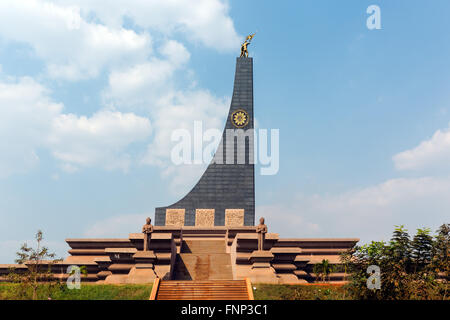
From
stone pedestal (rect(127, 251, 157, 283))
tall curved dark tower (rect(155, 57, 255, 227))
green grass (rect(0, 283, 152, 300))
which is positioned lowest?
green grass (rect(0, 283, 152, 300))

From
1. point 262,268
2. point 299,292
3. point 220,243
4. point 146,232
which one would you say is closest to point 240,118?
point 220,243

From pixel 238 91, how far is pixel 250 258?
77.2 ft

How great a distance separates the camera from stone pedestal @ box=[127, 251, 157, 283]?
24359mm

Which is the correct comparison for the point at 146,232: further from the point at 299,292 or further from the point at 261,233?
the point at 299,292

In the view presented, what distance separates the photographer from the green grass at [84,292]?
18.8 m

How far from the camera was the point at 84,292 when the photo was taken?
19.9 metres

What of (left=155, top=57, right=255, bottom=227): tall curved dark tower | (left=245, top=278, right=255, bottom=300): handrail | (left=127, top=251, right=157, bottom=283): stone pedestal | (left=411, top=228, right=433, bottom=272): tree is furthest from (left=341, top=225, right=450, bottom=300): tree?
(left=155, top=57, right=255, bottom=227): tall curved dark tower

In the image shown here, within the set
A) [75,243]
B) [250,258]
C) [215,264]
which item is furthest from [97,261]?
[250,258]

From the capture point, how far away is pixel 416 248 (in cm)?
2392

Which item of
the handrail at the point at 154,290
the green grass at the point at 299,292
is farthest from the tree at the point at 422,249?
the handrail at the point at 154,290

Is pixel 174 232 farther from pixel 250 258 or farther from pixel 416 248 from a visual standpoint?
pixel 416 248

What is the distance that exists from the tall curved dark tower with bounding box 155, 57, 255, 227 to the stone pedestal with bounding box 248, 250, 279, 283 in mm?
15377

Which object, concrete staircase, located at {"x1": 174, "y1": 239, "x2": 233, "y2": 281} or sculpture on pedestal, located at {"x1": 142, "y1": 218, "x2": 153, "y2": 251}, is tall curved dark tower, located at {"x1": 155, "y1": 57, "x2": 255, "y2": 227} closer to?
concrete staircase, located at {"x1": 174, "y1": 239, "x2": 233, "y2": 281}

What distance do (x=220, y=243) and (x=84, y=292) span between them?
1568cm
